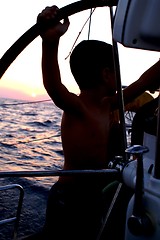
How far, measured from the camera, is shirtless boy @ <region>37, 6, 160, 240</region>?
5.22 ft

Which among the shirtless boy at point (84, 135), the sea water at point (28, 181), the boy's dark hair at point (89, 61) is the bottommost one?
the sea water at point (28, 181)

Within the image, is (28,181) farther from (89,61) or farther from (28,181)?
(89,61)

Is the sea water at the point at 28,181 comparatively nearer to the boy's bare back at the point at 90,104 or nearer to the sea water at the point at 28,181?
the sea water at the point at 28,181

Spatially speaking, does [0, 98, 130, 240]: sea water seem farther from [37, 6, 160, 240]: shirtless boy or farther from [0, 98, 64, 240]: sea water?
[37, 6, 160, 240]: shirtless boy

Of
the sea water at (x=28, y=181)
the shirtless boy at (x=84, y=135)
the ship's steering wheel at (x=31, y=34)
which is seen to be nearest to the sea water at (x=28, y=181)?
the sea water at (x=28, y=181)

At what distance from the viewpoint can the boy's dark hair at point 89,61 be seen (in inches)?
68.8

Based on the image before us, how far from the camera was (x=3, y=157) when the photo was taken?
→ 8.95 meters

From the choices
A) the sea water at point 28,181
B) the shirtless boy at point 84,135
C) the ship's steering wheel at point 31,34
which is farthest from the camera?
the sea water at point 28,181

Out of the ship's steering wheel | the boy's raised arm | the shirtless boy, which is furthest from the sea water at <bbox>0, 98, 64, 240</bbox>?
the ship's steering wheel

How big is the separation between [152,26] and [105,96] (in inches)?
44.7

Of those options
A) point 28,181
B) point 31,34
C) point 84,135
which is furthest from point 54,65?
point 28,181

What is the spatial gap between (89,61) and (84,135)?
0.42m

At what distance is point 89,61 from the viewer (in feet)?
5.82

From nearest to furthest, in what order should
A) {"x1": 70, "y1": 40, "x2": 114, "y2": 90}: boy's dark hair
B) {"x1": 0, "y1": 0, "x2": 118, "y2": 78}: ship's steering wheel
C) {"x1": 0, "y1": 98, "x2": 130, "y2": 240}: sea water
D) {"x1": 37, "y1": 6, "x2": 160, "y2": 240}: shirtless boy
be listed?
{"x1": 0, "y1": 0, "x2": 118, "y2": 78}: ship's steering wheel → {"x1": 37, "y1": 6, "x2": 160, "y2": 240}: shirtless boy → {"x1": 70, "y1": 40, "x2": 114, "y2": 90}: boy's dark hair → {"x1": 0, "y1": 98, "x2": 130, "y2": 240}: sea water
